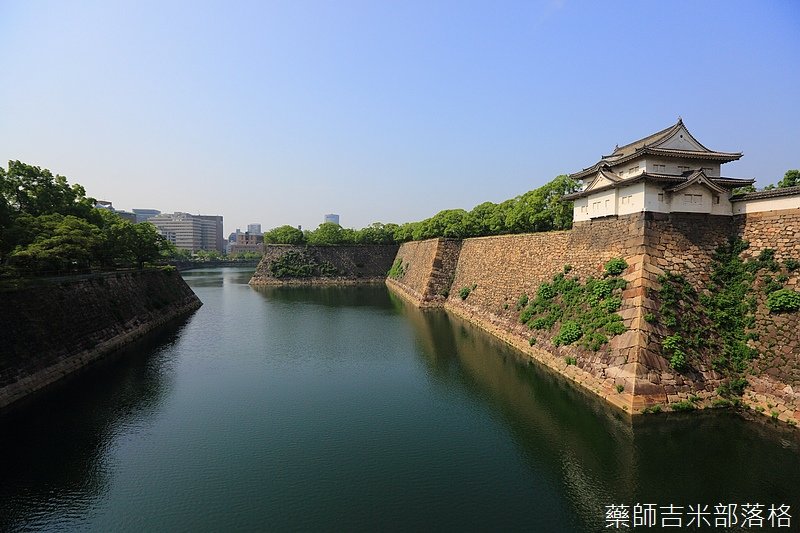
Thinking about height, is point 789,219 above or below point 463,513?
above

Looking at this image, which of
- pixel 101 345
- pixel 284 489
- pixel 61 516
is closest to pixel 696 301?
pixel 284 489

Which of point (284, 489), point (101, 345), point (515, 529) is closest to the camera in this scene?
point (515, 529)

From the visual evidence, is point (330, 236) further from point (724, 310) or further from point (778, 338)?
point (778, 338)

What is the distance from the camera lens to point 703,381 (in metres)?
13.9

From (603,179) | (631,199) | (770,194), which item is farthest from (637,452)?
(603,179)

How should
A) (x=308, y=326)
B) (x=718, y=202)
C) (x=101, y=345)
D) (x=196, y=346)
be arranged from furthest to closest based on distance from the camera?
(x=308, y=326) → (x=196, y=346) → (x=101, y=345) → (x=718, y=202)

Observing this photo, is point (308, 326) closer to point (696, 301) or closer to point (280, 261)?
point (696, 301)

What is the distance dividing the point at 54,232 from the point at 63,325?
4.96 meters

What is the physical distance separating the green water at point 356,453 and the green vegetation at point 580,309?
2.21 m

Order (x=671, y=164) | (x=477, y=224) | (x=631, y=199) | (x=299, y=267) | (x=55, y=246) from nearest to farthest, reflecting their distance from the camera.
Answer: (x=631, y=199) → (x=671, y=164) → (x=55, y=246) → (x=477, y=224) → (x=299, y=267)

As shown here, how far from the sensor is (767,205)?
52.2ft

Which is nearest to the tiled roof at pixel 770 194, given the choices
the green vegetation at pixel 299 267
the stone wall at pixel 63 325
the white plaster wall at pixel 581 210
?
the white plaster wall at pixel 581 210

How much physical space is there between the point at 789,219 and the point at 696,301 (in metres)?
4.22

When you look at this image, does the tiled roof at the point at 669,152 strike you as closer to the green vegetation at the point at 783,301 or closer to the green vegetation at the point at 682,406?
the green vegetation at the point at 783,301
